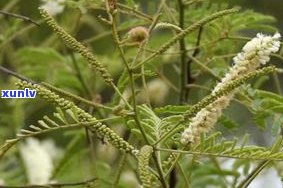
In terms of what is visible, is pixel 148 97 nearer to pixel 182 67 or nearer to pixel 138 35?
pixel 138 35

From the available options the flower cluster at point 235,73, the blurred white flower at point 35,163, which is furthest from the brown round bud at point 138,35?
the blurred white flower at point 35,163

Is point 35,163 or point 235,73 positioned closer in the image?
point 235,73

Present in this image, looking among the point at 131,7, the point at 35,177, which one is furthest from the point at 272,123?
the point at 35,177

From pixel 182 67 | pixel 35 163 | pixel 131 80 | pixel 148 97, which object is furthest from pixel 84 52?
pixel 35 163

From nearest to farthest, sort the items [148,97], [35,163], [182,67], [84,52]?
[84,52], [148,97], [182,67], [35,163]

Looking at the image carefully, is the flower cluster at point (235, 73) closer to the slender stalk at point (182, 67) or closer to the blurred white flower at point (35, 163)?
the slender stalk at point (182, 67)

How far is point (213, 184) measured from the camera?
1.41 meters

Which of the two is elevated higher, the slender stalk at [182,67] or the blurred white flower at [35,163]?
the slender stalk at [182,67]

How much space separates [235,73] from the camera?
0.78 meters

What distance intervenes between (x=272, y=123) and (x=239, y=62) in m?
0.23

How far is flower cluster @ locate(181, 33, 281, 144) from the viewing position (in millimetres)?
785

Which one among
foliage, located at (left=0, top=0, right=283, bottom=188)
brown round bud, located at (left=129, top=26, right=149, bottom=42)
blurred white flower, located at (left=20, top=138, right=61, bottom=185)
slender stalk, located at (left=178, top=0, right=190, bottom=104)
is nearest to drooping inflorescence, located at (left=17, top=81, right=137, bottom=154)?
foliage, located at (left=0, top=0, right=283, bottom=188)

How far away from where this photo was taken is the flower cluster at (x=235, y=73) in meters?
0.79

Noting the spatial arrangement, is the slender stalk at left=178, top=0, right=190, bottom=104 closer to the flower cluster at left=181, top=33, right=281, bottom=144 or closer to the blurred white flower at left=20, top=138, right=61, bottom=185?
the flower cluster at left=181, top=33, right=281, bottom=144
